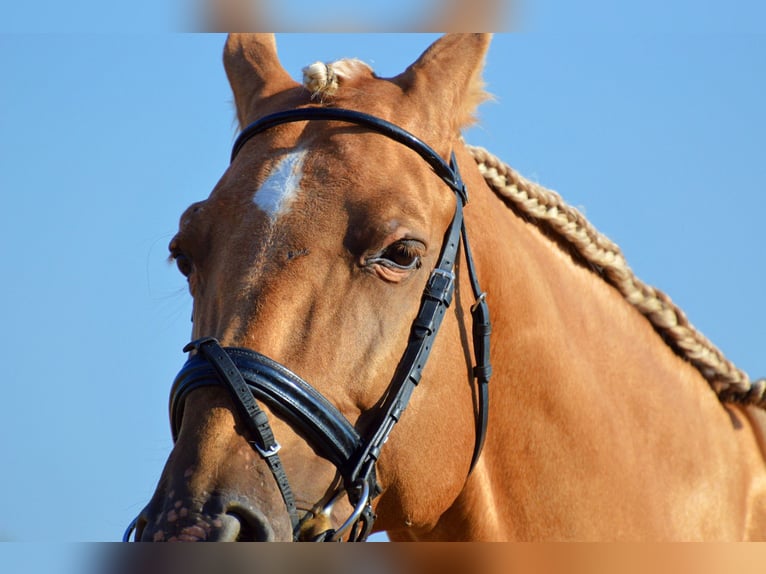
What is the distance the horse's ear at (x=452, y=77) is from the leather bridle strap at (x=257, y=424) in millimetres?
1683

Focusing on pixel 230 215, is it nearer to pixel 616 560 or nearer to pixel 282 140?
pixel 282 140

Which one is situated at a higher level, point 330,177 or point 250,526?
point 330,177

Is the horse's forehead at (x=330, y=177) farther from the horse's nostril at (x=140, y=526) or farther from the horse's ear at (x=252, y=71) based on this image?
the horse's nostril at (x=140, y=526)

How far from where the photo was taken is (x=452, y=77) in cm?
426

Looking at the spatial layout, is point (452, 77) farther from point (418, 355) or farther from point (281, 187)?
point (418, 355)

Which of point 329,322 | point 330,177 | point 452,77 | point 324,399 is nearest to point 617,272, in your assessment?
point 452,77

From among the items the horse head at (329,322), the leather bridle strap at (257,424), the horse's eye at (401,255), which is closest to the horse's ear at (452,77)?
the horse head at (329,322)

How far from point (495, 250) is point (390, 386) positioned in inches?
42.2

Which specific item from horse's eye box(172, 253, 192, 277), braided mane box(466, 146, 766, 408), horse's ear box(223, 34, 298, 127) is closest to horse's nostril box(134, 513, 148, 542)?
horse's eye box(172, 253, 192, 277)

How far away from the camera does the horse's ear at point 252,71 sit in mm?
4520

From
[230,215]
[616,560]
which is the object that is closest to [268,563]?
[616,560]

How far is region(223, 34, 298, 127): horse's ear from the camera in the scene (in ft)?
14.8

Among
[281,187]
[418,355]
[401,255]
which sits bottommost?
[418,355]

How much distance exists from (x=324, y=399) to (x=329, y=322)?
31 centimetres
